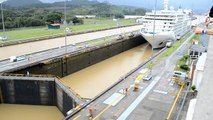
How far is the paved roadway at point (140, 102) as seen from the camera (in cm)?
1354

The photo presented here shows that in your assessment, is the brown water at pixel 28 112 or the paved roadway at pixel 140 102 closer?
the paved roadway at pixel 140 102

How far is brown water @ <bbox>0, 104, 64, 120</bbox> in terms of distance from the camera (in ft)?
→ 58.0

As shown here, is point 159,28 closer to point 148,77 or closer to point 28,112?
point 148,77

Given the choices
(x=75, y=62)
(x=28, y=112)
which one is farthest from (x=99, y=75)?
(x=28, y=112)

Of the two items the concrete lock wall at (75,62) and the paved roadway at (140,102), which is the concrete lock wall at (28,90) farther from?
the paved roadway at (140,102)

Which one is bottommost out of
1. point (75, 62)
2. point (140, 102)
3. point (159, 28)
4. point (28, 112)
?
point (28, 112)

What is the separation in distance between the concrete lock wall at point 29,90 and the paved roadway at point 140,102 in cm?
568

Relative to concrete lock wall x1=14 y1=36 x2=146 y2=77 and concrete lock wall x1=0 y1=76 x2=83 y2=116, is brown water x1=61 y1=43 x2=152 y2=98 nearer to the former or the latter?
concrete lock wall x1=14 y1=36 x2=146 y2=77

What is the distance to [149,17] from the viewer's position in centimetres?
4641

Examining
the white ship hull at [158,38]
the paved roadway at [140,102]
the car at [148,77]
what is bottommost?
the paved roadway at [140,102]

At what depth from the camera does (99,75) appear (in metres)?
28.8

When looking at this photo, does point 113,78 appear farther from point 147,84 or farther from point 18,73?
point 18,73

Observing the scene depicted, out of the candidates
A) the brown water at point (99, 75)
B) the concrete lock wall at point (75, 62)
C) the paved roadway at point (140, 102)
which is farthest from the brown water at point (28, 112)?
the paved roadway at point (140, 102)

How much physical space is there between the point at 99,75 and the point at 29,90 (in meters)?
11.5
